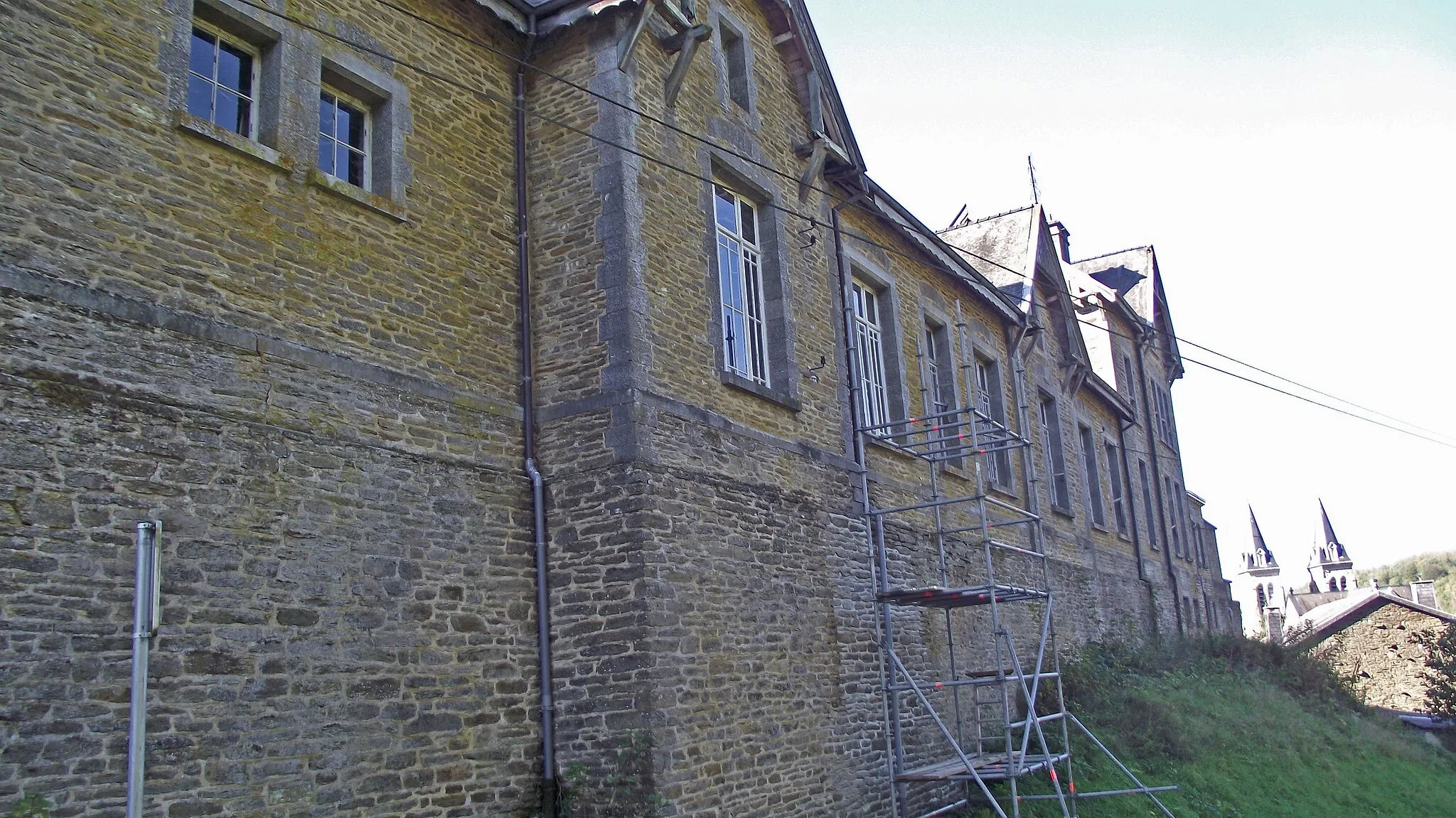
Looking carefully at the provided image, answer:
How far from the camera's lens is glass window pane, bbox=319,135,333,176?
886cm

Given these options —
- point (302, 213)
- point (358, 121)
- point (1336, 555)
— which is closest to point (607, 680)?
point (302, 213)

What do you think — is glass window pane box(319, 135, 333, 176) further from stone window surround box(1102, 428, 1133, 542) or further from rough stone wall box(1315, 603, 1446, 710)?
rough stone wall box(1315, 603, 1446, 710)

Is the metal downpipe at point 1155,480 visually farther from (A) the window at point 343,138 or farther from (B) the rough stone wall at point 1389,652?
(A) the window at point 343,138

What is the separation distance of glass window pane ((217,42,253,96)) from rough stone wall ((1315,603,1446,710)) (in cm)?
3194

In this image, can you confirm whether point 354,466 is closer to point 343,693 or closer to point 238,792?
point 343,693

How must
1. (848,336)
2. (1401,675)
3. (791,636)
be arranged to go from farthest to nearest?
(1401,675), (848,336), (791,636)

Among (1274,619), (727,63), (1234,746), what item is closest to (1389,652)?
(1234,746)

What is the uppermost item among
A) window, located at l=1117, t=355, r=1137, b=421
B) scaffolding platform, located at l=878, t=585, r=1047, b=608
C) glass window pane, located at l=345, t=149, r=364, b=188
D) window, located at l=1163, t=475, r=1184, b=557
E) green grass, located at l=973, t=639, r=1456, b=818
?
window, located at l=1117, t=355, r=1137, b=421

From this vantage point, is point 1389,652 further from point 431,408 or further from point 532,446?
point 431,408

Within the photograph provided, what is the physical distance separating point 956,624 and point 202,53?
1051 centimetres

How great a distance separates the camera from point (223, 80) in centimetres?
820

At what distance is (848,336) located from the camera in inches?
535

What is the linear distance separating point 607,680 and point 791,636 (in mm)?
2390

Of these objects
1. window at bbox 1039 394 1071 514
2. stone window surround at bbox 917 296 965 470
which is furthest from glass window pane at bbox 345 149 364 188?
window at bbox 1039 394 1071 514
